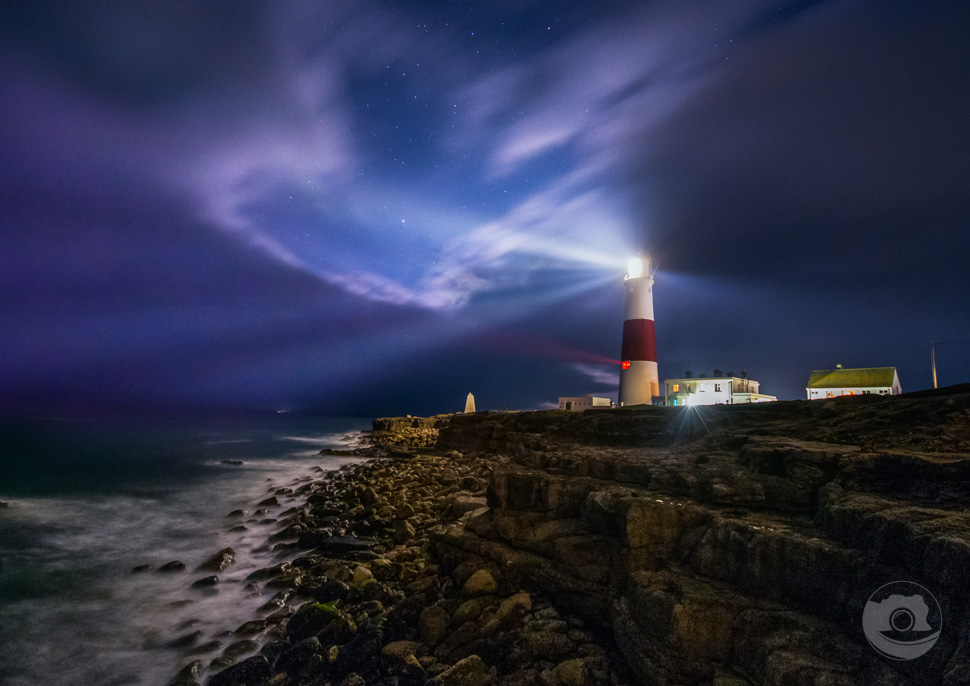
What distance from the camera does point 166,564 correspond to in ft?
44.0

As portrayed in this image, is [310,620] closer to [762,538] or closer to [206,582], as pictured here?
[206,582]

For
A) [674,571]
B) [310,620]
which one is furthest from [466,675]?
[310,620]

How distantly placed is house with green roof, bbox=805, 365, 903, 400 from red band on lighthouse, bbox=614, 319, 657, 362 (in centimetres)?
969

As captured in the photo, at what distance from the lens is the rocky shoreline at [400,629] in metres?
6.46

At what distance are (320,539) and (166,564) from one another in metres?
4.68

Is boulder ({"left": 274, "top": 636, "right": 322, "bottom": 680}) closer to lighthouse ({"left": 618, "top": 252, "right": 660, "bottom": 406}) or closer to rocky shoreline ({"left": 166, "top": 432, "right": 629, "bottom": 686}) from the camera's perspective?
rocky shoreline ({"left": 166, "top": 432, "right": 629, "bottom": 686})

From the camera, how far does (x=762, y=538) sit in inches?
223

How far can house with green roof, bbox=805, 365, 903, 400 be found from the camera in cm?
2625

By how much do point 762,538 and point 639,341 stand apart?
81.5 feet

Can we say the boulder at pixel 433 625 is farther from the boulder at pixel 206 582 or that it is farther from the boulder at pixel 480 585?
the boulder at pixel 206 582

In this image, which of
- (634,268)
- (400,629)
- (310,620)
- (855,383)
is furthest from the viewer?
(634,268)

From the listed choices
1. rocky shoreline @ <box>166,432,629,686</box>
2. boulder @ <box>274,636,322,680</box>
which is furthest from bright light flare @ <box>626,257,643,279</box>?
boulder @ <box>274,636,322,680</box>

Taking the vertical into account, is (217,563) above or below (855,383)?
below

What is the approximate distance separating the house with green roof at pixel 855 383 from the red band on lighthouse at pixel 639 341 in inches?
382
